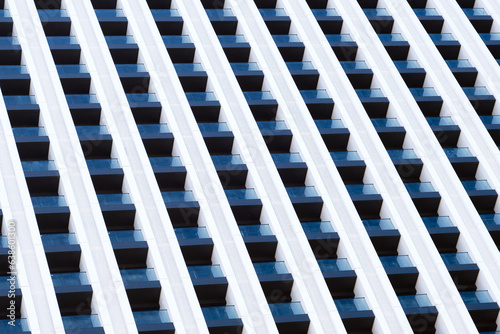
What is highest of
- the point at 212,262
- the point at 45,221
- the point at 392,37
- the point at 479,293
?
the point at 392,37

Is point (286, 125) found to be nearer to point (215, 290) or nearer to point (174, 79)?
point (174, 79)

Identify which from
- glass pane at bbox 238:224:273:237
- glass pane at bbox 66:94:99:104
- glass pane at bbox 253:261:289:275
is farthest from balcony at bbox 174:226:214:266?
glass pane at bbox 66:94:99:104

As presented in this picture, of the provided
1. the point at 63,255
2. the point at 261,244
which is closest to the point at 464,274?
the point at 261,244

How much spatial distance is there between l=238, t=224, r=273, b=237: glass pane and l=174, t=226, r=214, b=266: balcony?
92.0 inches

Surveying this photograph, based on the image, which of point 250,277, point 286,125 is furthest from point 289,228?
point 286,125

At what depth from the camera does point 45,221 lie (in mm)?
70062

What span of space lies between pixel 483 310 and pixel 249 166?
52.6ft

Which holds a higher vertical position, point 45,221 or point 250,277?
point 45,221

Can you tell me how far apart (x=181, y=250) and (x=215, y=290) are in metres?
3.10

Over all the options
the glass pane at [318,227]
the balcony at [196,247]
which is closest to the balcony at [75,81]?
the balcony at [196,247]

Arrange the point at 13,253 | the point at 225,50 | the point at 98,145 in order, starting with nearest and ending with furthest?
the point at 13,253
the point at 98,145
the point at 225,50

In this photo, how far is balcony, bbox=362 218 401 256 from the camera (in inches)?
2827

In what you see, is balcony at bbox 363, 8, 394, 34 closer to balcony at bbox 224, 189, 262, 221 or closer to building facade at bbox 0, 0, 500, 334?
building facade at bbox 0, 0, 500, 334

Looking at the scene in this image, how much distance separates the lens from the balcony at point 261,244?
70.4 meters
